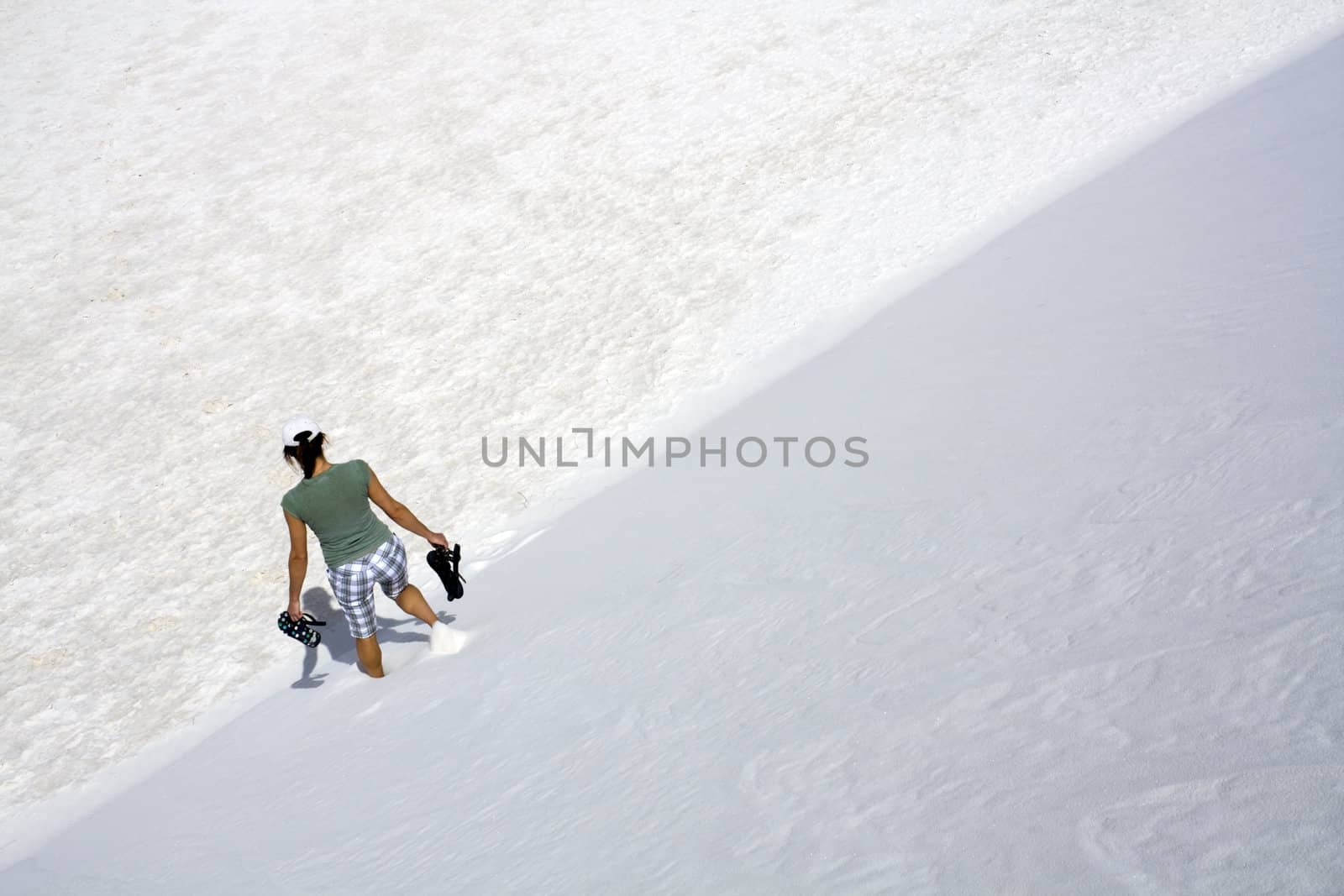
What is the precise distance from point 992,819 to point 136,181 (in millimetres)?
15036

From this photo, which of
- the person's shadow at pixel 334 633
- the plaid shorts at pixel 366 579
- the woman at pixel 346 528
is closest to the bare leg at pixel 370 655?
the woman at pixel 346 528

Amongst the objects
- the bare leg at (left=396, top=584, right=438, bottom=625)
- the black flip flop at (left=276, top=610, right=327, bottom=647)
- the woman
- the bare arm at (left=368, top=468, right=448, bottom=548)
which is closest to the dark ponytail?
the woman

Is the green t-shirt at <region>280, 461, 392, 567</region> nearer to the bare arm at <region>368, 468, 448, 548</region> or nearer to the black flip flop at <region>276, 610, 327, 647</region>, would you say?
the bare arm at <region>368, 468, 448, 548</region>

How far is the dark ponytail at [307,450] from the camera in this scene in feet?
20.2

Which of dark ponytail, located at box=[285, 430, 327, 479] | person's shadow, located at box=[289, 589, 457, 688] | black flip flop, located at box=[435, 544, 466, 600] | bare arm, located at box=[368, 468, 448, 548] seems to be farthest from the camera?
person's shadow, located at box=[289, 589, 457, 688]

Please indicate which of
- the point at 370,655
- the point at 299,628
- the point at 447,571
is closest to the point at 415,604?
the point at 447,571

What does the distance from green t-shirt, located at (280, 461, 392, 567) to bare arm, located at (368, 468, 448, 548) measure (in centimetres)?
5

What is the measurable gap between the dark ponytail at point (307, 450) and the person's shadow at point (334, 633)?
1.51 meters

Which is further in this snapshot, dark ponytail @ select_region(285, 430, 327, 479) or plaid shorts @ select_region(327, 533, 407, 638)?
plaid shorts @ select_region(327, 533, 407, 638)

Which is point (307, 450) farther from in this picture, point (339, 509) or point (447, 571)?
point (447, 571)

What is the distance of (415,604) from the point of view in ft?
22.7

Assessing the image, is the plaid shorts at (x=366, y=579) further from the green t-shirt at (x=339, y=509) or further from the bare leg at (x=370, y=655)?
the bare leg at (x=370, y=655)

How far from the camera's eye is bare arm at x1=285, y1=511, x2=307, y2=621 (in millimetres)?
6365

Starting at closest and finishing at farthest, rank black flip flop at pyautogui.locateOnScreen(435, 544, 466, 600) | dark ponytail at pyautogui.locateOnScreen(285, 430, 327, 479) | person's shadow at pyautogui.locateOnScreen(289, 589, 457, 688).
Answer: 1. dark ponytail at pyautogui.locateOnScreen(285, 430, 327, 479)
2. black flip flop at pyautogui.locateOnScreen(435, 544, 466, 600)
3. person's shadow at pyautogui.locateOnScreen(289, 589, 457, 688)
